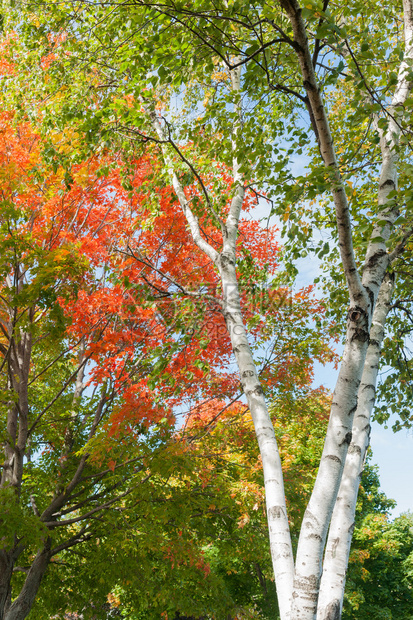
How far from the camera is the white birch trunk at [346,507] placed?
302 centimetres

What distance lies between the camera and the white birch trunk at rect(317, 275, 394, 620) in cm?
302

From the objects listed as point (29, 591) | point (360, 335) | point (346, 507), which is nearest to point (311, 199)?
point (360, 335)

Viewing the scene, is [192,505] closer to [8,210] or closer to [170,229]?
[170,229]

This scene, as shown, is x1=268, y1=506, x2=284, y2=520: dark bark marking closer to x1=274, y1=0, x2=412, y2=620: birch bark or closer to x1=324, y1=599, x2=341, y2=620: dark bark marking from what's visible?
x1=274, y1=0, x2=412, y2=620: birch bark

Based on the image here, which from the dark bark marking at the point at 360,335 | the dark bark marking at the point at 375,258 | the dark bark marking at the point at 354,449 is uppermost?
the dark bark marking at the point at 375,258

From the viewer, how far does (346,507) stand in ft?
11.1

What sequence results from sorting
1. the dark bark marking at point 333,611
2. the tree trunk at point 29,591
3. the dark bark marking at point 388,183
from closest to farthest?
the dark bark marking at point 333,611 < the dark bark marking at point 388,183 < the tree trunk at point 29,591

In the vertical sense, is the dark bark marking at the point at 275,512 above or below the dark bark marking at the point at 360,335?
below

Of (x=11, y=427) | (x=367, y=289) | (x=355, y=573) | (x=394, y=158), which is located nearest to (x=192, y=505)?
(x=11, y=427)

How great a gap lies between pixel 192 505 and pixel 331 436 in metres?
6.54

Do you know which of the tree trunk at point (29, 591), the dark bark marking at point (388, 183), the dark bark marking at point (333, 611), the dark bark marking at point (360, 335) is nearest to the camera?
the dark bark marking at point (333, 611)

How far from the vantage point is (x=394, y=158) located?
4.47 m

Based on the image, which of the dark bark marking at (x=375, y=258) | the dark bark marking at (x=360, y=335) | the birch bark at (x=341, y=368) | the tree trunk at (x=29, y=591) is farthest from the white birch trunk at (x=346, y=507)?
the tree trunk at (x=29, y=591)

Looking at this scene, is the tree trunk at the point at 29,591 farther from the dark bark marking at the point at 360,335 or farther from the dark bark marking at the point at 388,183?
the dark bark marking at the point at 388,183
